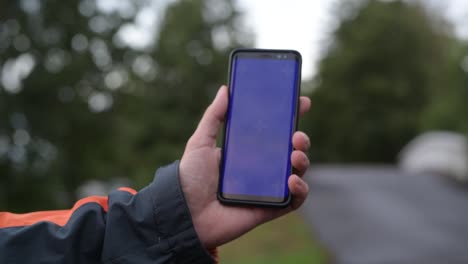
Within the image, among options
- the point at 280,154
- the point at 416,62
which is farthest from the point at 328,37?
the point at 280,154

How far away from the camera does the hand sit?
6.70 feet

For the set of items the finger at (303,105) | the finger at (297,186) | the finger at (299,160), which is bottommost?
the finger at (297,186)

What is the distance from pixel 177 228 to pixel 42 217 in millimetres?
517

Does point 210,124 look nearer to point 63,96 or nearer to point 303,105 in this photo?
point 303,105

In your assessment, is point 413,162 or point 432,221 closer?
point 432,221

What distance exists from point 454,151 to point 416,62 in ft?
73.9

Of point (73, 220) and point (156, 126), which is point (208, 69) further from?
point (73, 220)

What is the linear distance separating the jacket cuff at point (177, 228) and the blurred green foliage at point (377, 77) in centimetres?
3673

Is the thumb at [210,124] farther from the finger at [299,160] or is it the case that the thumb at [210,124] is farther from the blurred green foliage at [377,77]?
the blurred green foliage at [377,77]

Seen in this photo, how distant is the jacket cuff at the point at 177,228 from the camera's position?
1.86 meters

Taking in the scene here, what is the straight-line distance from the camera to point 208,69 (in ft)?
120

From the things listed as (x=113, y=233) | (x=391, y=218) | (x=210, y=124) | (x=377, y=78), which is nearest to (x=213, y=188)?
(x=210, y=124)

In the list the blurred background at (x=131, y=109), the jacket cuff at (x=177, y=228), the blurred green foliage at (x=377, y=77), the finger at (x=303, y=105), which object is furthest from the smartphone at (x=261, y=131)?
the blurred green foliage at (x=377, y=77)

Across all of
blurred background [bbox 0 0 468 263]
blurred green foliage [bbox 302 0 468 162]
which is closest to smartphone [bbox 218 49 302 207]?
blurred background [bbox 0 0 468 263]
